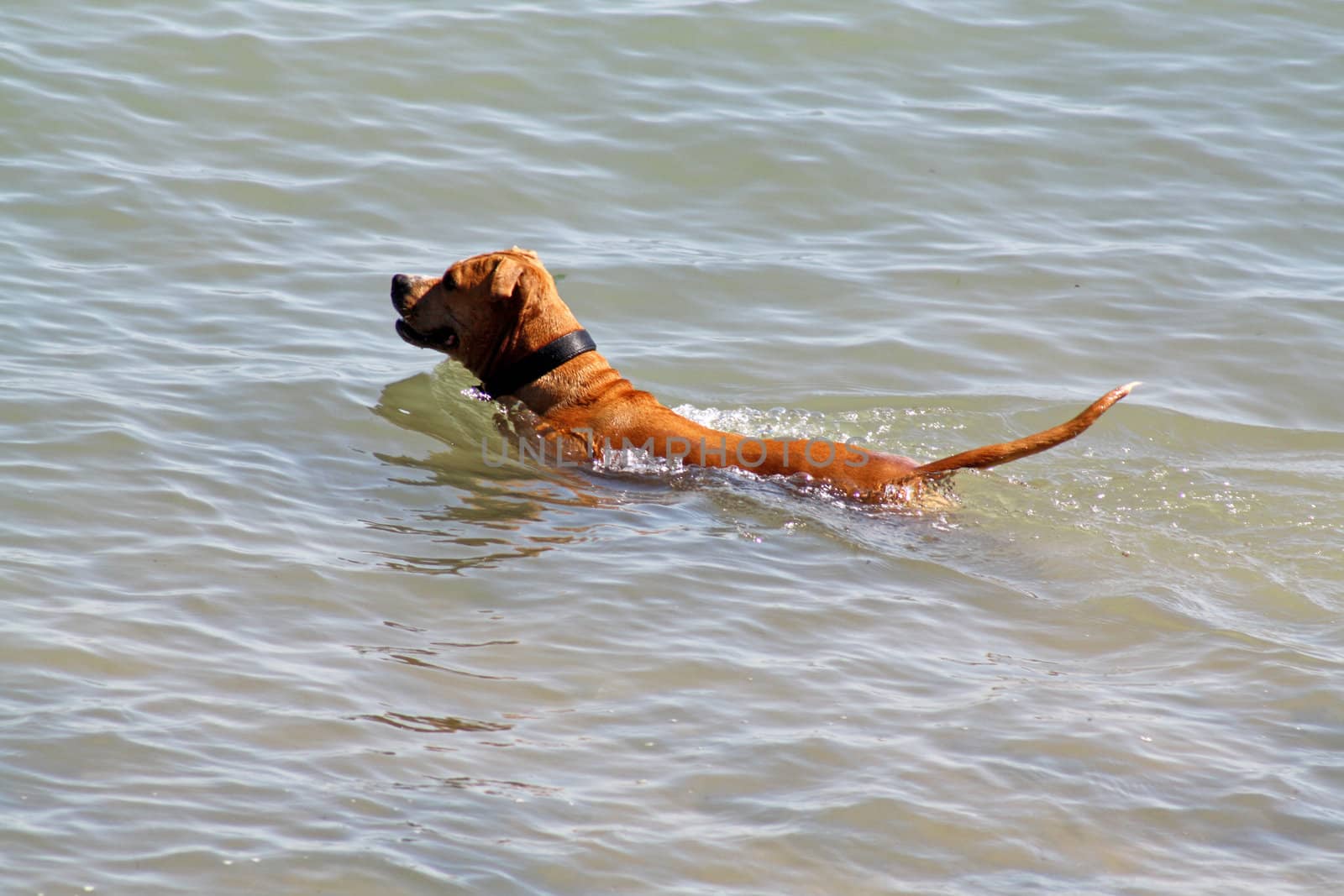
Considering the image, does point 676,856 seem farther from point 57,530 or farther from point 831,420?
point 831,420

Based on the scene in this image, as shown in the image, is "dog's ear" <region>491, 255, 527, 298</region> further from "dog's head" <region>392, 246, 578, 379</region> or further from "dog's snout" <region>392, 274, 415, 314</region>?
"dog's snout" <region>392, 274, 415, 314</region>

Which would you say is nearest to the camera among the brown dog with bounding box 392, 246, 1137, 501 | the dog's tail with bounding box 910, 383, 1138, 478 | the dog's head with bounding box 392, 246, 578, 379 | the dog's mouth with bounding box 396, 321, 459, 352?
the dog's tail with bounding box 910, 383, 1138, 478

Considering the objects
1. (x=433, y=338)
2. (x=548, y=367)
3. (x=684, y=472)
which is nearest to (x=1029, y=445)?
(x=684, y=472)

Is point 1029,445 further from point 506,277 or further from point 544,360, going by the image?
point 506,277

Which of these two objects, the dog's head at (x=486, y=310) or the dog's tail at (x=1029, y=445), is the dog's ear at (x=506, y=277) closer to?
the dog's head at (x=486, y=310)

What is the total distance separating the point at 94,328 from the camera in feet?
26.2

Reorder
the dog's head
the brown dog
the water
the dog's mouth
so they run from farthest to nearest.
A: the dog's mouth, the dog's head, the brown dog, the water

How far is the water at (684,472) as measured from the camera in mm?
4137

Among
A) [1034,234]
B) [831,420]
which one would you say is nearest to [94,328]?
[831,420]

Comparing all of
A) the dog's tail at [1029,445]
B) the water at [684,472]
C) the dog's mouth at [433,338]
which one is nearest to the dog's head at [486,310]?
the dog's mouth at [433,338]

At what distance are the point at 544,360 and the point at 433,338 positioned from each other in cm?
65

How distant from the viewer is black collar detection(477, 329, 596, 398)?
7305 millimetres

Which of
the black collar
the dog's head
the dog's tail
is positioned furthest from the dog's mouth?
the dog's tail

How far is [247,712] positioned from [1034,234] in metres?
7.51
